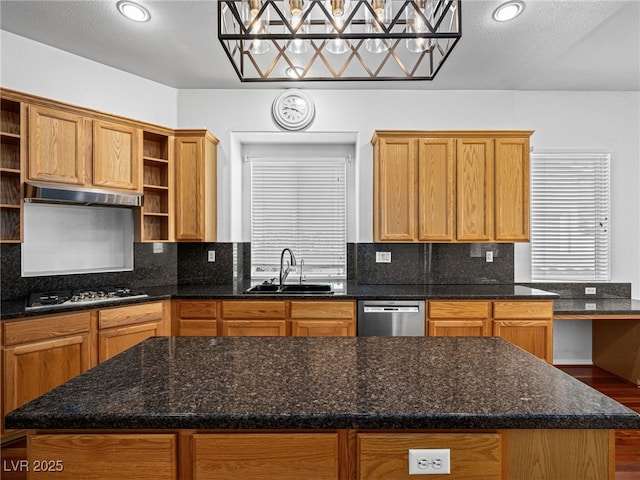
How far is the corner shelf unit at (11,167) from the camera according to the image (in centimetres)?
254

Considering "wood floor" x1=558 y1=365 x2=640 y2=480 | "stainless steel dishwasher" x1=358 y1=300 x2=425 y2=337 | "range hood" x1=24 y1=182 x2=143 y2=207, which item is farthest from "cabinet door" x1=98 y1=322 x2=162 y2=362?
"wood floor" x1=558 y1=365 x2=640 y2=480

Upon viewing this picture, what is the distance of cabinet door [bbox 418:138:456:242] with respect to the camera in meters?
3.33

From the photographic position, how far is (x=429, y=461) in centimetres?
97

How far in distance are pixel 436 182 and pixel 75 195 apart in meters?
2.91

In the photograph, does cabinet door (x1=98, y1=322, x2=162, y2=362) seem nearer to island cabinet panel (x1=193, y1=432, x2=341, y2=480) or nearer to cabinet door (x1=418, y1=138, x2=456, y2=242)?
island cabinet panel (x1=193, y1=432, x2=341, y2=480)

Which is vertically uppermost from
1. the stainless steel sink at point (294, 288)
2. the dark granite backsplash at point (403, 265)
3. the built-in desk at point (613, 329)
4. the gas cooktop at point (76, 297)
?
the dark granite backsplash at point (403, 265)

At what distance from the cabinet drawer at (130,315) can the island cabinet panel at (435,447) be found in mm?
2370

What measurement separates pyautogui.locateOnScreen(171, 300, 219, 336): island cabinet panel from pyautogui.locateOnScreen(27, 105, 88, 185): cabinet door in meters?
1.24

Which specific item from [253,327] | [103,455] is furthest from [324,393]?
[253,327]

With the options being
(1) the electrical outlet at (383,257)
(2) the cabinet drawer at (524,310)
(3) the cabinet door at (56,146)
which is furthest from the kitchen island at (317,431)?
(1) the electrical outlet at (383,257)

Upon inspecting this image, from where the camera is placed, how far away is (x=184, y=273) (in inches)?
147

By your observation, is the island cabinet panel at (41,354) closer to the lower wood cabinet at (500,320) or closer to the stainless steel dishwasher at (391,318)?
the stainless steel dishwasher at (391,318)

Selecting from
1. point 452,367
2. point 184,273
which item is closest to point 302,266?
point 184,273

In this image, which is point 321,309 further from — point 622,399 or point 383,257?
point 622,399
